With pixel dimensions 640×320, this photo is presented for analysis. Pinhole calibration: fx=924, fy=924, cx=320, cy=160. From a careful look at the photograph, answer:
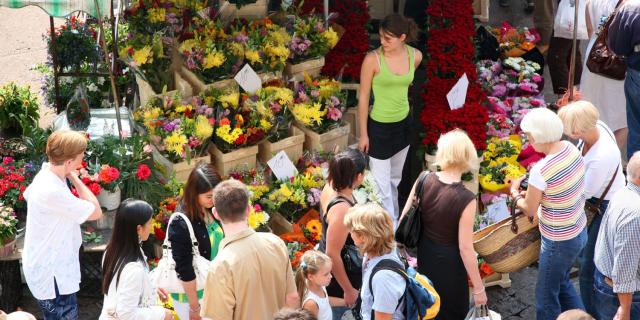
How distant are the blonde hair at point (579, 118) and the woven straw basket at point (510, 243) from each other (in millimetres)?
547

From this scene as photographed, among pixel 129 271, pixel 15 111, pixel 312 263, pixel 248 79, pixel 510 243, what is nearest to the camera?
pixel 129 271

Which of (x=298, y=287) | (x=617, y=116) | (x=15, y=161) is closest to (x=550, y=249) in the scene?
(x=298, y=287)

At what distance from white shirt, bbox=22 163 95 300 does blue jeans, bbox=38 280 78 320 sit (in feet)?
0.18

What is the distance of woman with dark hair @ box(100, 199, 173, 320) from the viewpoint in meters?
4.10

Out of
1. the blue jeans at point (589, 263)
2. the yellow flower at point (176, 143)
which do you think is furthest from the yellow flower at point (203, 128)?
the blue jeans at point (589, 263)

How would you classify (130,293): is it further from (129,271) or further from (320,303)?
(320,303)

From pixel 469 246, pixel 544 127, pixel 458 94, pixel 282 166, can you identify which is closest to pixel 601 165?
pixel 544 127

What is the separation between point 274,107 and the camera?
6309mm

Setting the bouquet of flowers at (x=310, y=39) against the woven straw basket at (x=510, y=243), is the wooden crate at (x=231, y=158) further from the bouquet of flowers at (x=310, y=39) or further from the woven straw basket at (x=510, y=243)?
the woven straw basket at (x=510, y=243)

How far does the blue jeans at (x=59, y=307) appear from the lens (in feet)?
15.9

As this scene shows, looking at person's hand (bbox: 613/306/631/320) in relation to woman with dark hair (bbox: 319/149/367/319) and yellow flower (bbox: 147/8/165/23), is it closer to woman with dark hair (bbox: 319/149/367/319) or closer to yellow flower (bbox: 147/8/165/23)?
woman with dark hair (bbox: 319/149/367/319)

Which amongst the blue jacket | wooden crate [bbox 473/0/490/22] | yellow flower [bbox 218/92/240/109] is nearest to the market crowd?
the blue jacket

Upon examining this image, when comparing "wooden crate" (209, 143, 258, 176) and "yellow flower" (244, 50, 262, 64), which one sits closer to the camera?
"wooden crate" (209, 143, 258, 176)

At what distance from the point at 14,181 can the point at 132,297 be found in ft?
7.03
